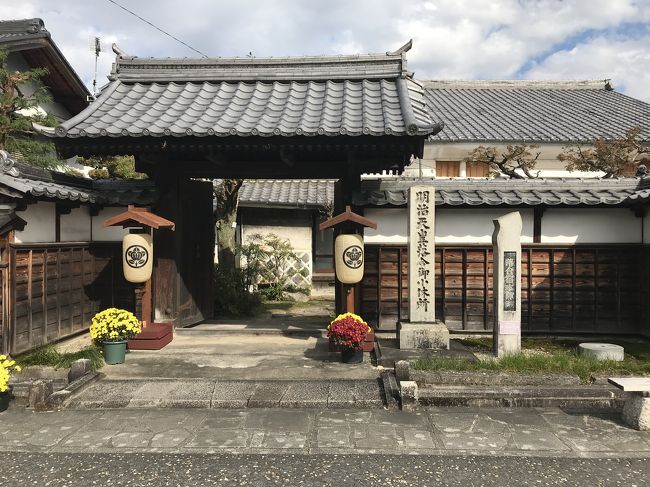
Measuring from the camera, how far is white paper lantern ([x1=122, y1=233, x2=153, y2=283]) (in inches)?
372

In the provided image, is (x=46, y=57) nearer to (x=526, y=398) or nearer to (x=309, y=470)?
(x=309, y=470)

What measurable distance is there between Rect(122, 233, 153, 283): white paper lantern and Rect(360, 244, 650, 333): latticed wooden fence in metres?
4.63

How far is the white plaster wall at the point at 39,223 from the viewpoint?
8.90 meters

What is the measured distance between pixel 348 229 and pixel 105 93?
6.37 meters

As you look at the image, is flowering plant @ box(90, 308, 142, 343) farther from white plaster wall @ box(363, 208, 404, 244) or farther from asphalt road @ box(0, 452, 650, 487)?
white plaster wall @ box(363, 208, 404, 244)

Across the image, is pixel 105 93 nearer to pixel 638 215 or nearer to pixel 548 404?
pixel 548 404

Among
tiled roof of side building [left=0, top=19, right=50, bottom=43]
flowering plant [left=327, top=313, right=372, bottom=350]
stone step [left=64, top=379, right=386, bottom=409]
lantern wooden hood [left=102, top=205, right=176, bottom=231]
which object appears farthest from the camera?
tiled roof of side building [left=0, top=19, right=50, bottom=43]

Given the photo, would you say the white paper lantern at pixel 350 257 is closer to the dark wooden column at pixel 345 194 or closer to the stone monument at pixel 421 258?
the dark wooden column at pixel 345 194

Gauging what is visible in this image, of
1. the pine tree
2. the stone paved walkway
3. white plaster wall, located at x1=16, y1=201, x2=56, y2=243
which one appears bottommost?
the stone paved walkway

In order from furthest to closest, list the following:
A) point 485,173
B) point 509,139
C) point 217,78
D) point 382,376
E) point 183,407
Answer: point 485,173 → point 509,139 → point 217,78 → point 382,376 → point 183,407

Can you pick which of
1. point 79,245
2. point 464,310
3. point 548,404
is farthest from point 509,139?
point 79,245

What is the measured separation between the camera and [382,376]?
7434mm

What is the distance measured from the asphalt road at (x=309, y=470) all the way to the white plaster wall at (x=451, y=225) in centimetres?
614

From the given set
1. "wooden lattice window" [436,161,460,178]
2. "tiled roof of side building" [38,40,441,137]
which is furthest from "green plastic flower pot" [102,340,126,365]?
"wooden lattice window" [436,161,460,178]
